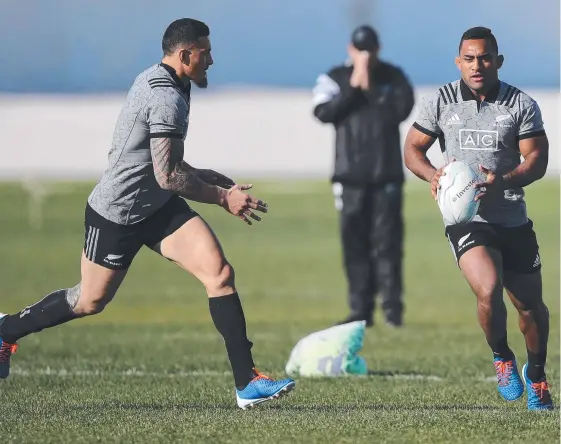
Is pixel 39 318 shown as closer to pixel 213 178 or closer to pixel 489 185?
pixel 213 178

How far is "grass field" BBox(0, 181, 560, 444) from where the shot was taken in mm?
7922

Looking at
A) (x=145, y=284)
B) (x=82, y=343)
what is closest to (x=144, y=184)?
(x=82, y=343)

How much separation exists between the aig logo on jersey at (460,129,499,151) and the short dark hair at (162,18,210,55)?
5.63ft

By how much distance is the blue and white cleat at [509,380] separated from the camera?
29.1ft

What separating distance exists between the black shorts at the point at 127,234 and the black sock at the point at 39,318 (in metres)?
0.44

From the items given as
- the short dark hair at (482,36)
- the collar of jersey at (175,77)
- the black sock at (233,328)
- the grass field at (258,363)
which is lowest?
the grass field at (258,363)

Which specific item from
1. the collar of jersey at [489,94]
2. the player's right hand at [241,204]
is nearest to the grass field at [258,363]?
the player's right hand at [241,204]

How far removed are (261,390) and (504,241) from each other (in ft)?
5.77

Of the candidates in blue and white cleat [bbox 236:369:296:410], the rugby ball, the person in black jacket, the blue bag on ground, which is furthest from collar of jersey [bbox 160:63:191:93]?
the person in black jacket

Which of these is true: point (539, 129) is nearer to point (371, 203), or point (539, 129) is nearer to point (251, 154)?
point (371, 203)

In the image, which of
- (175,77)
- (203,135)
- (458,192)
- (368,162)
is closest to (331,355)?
(458,192)

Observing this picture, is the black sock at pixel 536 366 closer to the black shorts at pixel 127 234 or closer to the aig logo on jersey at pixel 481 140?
the aig logo on jersey at pixel 481 140

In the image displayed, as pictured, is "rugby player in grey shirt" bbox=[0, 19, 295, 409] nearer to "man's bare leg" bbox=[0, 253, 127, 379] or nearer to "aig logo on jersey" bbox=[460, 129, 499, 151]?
"man's bare leg" bbox=[0, 253, 127, 379]

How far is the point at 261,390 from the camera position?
8.48m
